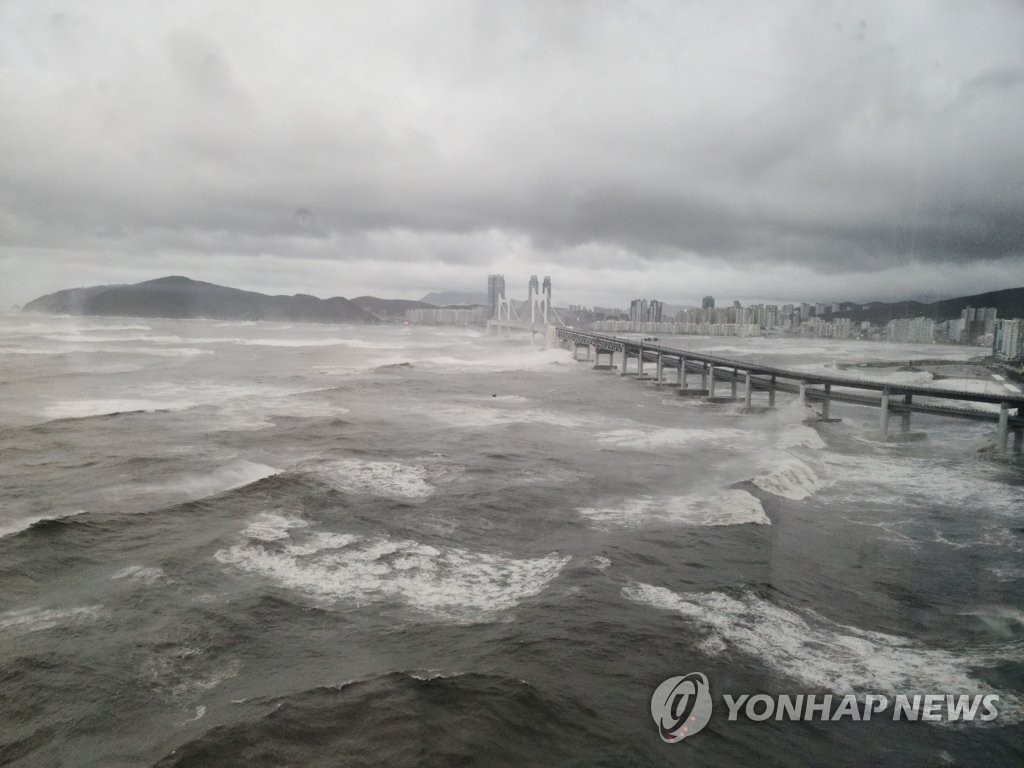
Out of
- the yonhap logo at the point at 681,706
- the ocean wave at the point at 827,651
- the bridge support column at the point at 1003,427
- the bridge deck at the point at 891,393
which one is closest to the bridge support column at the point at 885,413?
the bridge deck at the point at 891,393

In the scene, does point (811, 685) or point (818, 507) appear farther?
point (818, 507)

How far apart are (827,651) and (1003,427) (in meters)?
18.4

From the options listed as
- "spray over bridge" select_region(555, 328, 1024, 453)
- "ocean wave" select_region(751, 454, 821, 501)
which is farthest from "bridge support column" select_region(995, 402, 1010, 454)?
"ocean wave" select_region(751, 454, 821, 501)

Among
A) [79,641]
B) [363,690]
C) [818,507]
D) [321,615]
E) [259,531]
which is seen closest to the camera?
[363,690]

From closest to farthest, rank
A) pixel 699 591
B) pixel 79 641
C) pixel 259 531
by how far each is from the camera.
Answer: pixel 79 641
pixel 699 591
pixel 259 531

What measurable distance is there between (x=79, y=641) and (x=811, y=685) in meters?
8.00

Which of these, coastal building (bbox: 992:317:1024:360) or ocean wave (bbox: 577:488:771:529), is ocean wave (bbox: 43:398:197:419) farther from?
coastal building (bbox: 992:317:1024:360)

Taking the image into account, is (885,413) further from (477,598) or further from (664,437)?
(477,598)

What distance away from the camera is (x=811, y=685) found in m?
5.87

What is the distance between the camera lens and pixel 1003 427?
1939 cm

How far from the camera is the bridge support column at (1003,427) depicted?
1920 cm

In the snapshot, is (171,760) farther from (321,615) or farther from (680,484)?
(680,484)

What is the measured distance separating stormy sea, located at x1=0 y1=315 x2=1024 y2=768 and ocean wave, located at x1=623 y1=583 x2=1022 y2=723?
4 cm

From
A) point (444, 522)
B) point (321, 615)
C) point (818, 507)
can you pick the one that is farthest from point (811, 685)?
point (818, 507)
